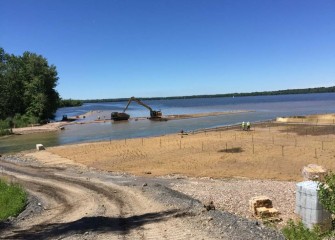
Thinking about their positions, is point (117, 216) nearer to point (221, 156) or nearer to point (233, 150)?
point (221, 156)

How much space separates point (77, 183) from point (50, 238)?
8.41 m

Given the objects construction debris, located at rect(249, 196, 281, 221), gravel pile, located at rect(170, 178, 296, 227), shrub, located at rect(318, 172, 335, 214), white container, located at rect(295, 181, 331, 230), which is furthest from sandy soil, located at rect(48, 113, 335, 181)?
shrub, located at rect(318, 172, 335, 214)

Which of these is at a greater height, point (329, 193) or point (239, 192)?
point (329, 193)

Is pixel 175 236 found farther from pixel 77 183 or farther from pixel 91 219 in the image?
pixel 77 183

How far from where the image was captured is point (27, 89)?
81312 mm

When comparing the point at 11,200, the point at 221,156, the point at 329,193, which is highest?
the point at 329,193

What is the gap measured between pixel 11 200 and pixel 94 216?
4.70 metres

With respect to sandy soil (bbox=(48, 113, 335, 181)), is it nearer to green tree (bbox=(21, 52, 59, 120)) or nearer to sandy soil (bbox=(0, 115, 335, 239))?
sandy soil (bbox=(0, 115, 335, 239))

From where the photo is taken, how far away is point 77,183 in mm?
19234

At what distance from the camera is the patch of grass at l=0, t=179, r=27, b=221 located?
14.2 meters

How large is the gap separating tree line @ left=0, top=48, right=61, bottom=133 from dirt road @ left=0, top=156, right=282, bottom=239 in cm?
6360

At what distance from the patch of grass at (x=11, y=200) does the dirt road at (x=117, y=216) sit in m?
0.36

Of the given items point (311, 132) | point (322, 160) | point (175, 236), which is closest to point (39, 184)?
point (175, 236)

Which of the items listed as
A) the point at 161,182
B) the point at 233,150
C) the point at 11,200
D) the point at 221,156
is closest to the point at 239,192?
the point at 161,182
